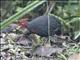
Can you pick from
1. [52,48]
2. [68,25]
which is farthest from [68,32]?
[52,48]

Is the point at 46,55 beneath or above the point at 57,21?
beneath

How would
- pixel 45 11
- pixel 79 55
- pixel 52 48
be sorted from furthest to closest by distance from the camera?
pixel 45 11 → pixel 52 48 → pixel 79 55

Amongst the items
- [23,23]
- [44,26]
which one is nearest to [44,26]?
[44,26]

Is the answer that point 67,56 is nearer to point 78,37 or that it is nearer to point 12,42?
point 78,37

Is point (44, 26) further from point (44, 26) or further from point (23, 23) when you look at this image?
point (23, 23)

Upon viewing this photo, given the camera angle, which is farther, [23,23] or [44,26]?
[23,23]

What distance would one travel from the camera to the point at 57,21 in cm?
274

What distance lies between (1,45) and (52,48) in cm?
41

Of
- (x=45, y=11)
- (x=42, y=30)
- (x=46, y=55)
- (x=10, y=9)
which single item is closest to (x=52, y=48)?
(x=46, y=55)

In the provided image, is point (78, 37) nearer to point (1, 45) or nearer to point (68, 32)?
point (68, 32)

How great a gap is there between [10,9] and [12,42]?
89 cm

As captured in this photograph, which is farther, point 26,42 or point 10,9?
point 10,9

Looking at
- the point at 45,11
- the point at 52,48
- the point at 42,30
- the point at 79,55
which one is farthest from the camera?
the point at 45,11

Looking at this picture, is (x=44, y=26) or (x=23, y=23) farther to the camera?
(x=23, y=23)
